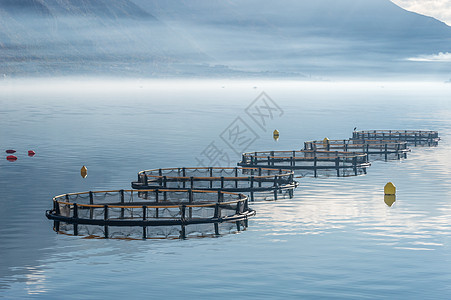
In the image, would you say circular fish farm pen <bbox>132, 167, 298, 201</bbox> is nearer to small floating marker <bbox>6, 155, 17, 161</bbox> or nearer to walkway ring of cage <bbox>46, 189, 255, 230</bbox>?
walkway ring of cage <bbox>46, 189, 255, 230</bbox>

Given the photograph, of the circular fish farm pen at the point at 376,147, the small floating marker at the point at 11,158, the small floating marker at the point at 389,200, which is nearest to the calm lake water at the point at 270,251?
the small floating marker at the point at 389,200

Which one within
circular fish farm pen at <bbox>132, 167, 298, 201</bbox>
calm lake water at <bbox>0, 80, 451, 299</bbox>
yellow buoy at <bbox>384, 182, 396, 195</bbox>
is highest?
circular fish farm pen at <bbox>132, 167, 298, 201</bbox>

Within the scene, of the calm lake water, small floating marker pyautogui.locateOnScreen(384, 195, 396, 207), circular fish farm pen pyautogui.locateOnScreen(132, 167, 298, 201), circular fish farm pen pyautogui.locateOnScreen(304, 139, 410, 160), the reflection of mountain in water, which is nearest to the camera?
the calm lake water

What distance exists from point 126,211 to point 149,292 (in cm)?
1738

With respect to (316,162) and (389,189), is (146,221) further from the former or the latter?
(316,162)

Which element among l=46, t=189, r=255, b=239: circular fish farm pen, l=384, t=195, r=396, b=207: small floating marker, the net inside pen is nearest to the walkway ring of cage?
l=46, t=189, r=255, b=239: circular fish farm pen

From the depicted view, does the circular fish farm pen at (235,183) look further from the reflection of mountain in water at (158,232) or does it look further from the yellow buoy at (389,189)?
the reflection of mountain in water at (158,232)

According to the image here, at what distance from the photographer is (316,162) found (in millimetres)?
83375

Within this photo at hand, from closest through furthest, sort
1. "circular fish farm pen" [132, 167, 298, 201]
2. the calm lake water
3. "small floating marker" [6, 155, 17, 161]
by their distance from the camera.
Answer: the calm lake water < "circular fish farm pen" [132, 167, 298, 201] < "small floating marker" [6, 155, 17, 161]

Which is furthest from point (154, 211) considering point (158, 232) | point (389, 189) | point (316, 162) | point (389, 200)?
point (316, 162)

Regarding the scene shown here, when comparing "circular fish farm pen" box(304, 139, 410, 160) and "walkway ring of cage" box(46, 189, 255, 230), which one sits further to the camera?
"circular fish farm pen" box(304, 139, 410, 160)

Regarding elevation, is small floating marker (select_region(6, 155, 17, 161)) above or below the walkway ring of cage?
above

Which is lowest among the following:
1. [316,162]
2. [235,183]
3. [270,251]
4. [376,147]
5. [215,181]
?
[270,251]

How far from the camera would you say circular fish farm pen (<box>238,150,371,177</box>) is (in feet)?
260
